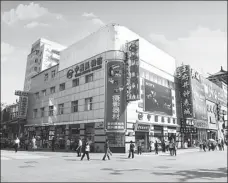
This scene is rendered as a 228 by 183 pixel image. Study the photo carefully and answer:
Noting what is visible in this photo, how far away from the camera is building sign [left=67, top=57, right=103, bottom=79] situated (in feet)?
101

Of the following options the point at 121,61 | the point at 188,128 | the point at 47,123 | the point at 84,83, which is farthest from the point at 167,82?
the point at 47,123

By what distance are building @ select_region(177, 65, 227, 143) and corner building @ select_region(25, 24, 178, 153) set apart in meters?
2.57

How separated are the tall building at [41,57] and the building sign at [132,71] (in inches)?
2452

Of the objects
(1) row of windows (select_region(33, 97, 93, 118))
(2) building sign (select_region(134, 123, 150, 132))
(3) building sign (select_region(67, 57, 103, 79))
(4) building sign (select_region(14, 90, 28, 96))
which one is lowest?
(2) building sign (select_region(134, 123, 150, 132))

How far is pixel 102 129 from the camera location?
91.1ft

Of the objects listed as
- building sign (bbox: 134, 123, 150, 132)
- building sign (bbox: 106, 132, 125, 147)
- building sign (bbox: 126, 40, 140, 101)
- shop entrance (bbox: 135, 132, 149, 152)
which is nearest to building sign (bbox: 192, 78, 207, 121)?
shop entrance (bbox: 135, 132, 149, 152)

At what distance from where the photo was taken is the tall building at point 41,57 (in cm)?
8431

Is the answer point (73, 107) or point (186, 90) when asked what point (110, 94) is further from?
point (186, 90)

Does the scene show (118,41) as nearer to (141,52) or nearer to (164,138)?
(141,52)

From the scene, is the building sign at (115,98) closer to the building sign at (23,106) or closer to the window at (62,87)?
the window at (62,87)

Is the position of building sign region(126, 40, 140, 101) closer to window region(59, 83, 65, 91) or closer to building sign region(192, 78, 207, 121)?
window region(59, 83, 65, 91)

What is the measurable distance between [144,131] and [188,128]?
1364cm

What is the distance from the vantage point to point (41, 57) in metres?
84.4

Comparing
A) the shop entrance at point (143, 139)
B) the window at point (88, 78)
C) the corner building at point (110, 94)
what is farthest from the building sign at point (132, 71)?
the window at point (88, 78)
